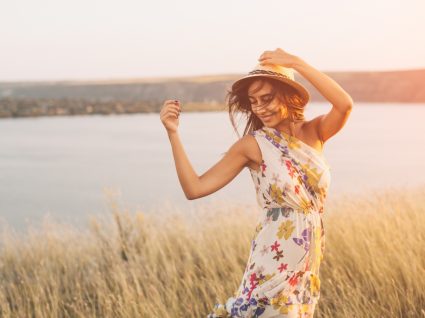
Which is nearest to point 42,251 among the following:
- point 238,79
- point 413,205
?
point 413,205

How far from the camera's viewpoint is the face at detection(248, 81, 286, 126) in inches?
116

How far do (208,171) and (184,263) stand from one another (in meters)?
3.72

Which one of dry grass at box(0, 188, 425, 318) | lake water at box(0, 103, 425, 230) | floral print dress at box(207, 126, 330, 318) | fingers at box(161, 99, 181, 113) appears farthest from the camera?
lake water at box(0, 103, 425, 230)

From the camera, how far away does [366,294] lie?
4.72 m

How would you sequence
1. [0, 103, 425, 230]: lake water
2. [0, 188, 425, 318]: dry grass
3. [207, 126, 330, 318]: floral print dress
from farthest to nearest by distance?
[0, 103, 425, 230]: lake water
[0, 188, 425, 318]: dry grass
[207, 126, 330, 318]: floral print dress

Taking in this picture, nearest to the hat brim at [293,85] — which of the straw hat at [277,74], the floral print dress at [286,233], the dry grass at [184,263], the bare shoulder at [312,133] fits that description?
the straw hat at [277,74]

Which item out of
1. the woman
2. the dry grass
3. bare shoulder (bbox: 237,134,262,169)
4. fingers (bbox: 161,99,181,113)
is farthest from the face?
the dry grass

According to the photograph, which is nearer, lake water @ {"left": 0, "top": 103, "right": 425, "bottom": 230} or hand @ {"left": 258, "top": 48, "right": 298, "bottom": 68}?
hand @ {"left": 258, "top": 48, "right": 298, "bottom": 68}

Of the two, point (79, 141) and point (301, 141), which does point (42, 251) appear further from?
point (79, 141)

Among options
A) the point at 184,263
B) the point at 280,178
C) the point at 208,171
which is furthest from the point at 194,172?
the point at 184,263

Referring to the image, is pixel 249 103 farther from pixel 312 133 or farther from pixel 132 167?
pixel 132 167

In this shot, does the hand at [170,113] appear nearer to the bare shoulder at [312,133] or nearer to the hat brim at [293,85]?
the hat brim at [293,85]

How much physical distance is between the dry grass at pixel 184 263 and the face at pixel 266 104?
5.73 feet

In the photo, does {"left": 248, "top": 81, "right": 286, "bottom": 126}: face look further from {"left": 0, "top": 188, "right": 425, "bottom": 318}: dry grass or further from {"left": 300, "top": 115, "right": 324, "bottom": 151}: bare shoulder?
{"left": 0, "top": 188, "right": 425, "bottom": 318}: dry grass
